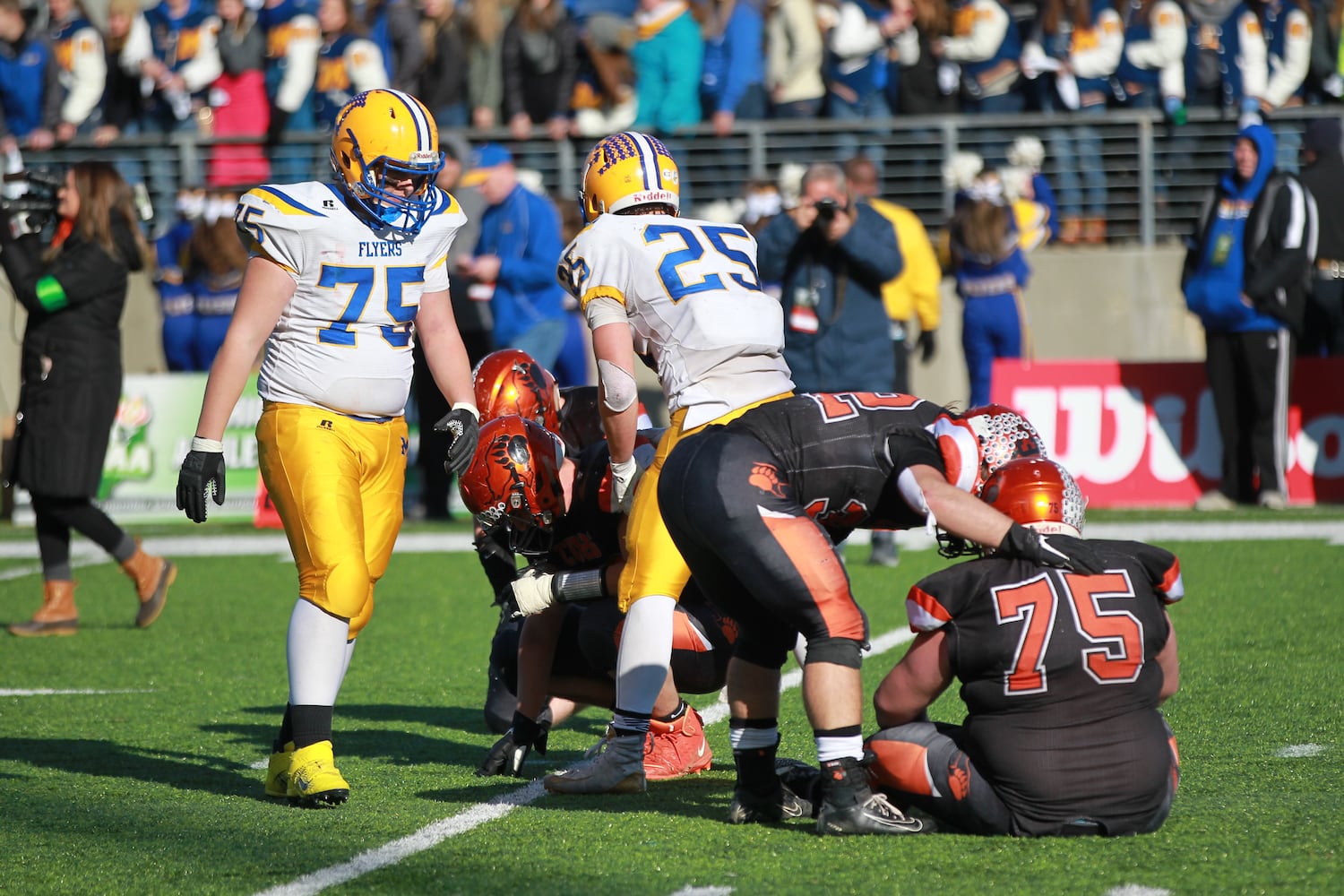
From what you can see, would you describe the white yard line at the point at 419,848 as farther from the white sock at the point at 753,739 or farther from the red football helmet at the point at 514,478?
the red football helmet at the point at 514,478

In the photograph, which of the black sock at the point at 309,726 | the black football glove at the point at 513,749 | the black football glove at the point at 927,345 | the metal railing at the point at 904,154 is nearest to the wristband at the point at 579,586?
the black football glove at the point at 513,749

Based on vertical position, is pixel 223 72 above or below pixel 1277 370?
above

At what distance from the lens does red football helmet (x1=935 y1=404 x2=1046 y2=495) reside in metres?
4.15

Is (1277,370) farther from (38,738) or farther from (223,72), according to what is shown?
(223,72)

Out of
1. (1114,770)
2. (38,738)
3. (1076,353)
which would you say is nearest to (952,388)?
(1076,353)

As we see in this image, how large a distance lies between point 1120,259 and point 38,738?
10.9m

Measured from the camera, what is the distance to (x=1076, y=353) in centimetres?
1495

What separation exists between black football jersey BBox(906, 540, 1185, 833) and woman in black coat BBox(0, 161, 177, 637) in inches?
212

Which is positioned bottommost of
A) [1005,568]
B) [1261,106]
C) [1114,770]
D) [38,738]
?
[38,738]

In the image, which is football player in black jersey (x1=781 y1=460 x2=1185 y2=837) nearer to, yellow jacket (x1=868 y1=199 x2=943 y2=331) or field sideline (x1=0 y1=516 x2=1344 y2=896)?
field sideline (x1=0 y1=516 x2=1344 y2=896)

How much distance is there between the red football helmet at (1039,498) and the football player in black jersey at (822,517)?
6cm

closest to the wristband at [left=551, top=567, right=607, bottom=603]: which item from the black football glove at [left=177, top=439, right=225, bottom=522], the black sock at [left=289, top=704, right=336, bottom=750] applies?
the black sock at [left=289, top=704, right=336, bottom=750]

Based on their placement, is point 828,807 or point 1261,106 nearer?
point 828,807

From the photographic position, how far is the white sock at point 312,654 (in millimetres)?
4809
